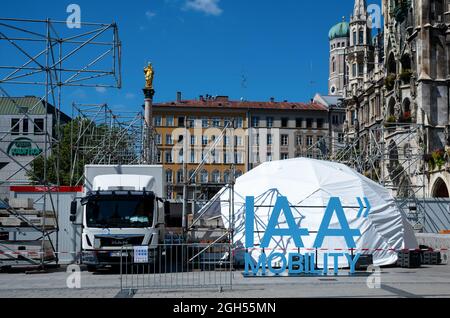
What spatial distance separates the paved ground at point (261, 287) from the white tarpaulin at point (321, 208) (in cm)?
280

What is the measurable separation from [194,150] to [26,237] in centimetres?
5075

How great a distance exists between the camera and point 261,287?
16.9 meters

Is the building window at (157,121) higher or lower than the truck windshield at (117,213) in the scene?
higher

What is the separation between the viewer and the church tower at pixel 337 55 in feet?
483

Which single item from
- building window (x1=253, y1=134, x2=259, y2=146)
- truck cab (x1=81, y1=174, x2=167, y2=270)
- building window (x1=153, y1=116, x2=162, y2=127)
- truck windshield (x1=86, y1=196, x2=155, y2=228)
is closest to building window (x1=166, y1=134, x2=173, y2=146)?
building window (x1=153, y1=116, x2=162, y2=127)

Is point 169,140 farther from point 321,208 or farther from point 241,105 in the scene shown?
point 321,208

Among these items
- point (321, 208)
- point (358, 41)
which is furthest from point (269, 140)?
point (321, 208)

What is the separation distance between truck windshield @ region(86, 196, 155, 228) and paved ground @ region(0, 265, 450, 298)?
70.0 inches

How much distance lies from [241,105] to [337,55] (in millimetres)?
69699

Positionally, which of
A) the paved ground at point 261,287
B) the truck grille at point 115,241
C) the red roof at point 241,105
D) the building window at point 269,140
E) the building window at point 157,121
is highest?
the red roof at point 241,105

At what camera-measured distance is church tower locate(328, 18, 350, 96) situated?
483 ft

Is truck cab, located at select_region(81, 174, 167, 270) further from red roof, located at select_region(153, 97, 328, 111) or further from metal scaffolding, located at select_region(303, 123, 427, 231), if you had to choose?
red roof, located at select_region(153, 97, 328, 111)

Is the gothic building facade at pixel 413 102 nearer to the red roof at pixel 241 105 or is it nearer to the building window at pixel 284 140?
the building window at pixel 284 140

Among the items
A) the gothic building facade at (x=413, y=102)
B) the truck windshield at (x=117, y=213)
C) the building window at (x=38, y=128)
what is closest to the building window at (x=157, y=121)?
the building window at (x=38, y=128)
